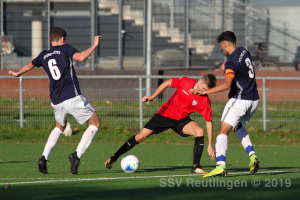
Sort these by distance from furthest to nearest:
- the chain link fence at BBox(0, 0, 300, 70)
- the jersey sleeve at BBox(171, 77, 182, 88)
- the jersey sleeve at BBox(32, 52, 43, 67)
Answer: the chain link fence at BBox(0, 0, 300, 70) → the jersey sleeve at BBox(171, 77, 182, 88) → the jersey sleeve at BBox(32, 52, 43, 67)

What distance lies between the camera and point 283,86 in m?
17.7

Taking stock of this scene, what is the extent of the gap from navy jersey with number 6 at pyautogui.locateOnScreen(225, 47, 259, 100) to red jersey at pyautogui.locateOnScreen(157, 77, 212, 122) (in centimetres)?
52

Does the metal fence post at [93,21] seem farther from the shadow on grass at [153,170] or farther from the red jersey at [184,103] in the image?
the red jersey at [184,103]

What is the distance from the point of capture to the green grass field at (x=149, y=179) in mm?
7340

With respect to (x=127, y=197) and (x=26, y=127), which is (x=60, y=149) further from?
(x=127, y=197)

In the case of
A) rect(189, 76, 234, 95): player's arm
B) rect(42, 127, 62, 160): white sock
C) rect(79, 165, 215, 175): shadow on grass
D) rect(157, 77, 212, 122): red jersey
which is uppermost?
rect(189, 76, 234, 95): player's arm

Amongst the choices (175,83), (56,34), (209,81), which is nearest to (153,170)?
(175,83)

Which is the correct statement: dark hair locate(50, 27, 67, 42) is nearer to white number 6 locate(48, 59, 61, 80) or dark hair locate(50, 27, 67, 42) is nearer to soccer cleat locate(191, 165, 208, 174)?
white number 6 locate(48, 59, 61, 80)

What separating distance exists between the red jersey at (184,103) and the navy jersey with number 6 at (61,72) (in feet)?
4.83

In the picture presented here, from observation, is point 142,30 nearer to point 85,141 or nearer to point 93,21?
point 93,21

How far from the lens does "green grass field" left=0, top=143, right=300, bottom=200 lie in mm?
7340

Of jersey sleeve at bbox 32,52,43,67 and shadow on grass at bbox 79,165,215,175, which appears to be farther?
shadow on grass at bbox 79,165,215,175

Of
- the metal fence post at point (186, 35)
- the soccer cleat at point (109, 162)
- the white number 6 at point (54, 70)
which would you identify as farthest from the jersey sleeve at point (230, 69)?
the metal fence post at point (186, 35)

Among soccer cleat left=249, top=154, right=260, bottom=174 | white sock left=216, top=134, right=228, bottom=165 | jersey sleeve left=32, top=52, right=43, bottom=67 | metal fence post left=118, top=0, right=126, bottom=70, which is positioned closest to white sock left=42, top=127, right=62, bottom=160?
jersey sleeve left=32, top=52, right=43, bottom=67
